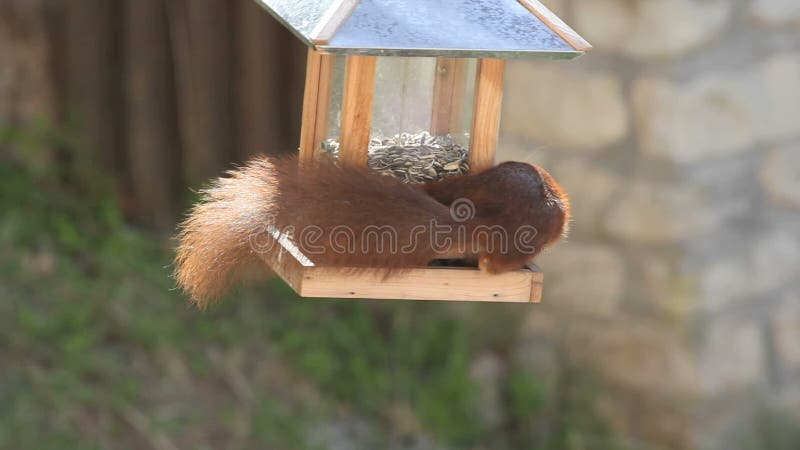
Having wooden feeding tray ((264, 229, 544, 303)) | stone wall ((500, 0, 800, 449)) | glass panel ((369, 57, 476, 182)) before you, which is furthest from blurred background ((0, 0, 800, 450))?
wooden feeding tray ((264, 229, 544, 303))

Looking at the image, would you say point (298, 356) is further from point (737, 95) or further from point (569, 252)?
point (737, 95)

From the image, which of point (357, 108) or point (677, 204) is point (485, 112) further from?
point (677, 204)

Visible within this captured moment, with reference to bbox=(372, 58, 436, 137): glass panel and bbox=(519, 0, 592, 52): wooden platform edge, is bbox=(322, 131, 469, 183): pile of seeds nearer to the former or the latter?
bbox=(372, 58, 436, 137): glass panel

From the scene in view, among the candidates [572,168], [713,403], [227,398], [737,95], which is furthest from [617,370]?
[227,398]

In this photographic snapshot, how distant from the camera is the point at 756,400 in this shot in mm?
3811

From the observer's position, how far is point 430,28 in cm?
174

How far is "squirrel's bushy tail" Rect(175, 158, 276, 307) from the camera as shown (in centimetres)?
194

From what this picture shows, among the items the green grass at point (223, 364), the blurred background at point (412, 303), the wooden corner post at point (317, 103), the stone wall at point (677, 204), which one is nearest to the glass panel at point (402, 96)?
the wooden corner post at point (317, 103)

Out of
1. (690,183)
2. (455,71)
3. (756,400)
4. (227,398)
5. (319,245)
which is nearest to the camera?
(319,245)

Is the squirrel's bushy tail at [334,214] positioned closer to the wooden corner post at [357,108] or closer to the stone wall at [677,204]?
the wooden corner post at [357,108]

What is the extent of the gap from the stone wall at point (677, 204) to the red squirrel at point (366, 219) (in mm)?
1501

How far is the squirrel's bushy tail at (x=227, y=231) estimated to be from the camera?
6.38 ft

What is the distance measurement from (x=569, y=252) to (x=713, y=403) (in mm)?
707

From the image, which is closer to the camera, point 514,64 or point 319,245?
point 319,245
